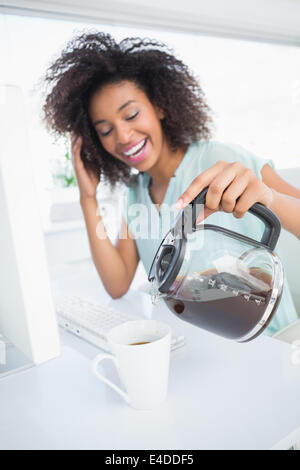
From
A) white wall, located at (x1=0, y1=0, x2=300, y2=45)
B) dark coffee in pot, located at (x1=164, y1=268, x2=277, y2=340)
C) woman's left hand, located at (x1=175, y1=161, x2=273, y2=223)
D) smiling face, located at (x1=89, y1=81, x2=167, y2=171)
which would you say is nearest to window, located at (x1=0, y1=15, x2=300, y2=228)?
white wall, located at (x1=0, y1=0, x2=300, y2=45)

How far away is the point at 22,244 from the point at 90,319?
0.24 meters

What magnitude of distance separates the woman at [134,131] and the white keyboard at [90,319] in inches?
6.7

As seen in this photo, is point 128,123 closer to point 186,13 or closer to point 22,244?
point 22,244

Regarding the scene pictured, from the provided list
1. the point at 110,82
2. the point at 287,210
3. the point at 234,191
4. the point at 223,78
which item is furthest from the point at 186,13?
the point at 234,191

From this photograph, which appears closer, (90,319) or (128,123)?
(90,319)

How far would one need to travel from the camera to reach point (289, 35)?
1499 mm

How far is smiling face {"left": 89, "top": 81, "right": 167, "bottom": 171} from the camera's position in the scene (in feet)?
3.12

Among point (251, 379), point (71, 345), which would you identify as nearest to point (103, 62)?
point (71, 345)

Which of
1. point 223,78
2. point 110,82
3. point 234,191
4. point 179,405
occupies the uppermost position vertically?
point 223,78

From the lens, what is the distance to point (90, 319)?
0.60 metres

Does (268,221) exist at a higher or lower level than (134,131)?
lower

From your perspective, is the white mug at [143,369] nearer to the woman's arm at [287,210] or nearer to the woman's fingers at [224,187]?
the woman's fingers at [224,187]

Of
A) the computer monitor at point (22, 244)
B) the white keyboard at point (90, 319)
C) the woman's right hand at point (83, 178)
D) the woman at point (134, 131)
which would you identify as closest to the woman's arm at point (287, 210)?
the woman at point (134, 131)

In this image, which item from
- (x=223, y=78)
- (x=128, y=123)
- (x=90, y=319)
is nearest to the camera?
(x=90, y=319)
